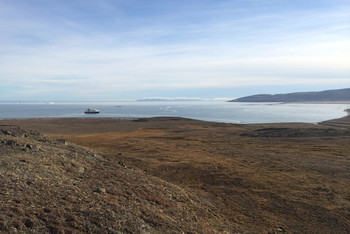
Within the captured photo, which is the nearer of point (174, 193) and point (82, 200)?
point (82, 200)

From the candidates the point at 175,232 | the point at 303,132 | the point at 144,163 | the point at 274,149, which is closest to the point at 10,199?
the point at 175,232

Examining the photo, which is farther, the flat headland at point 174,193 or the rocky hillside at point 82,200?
the flat headland at point 174,193

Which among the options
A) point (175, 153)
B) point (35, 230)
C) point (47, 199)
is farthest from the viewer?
point (175, 153)

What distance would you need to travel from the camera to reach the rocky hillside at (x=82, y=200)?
221 inches

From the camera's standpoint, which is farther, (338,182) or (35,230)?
(338,182)

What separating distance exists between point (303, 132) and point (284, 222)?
22.5 metres

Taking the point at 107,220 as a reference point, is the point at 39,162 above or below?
above

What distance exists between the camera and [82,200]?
6.86 meters

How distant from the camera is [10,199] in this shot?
236 inches

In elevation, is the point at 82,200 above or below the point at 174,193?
above

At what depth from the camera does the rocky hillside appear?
560cm

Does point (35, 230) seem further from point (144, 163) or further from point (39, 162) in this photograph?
point (144, 163)

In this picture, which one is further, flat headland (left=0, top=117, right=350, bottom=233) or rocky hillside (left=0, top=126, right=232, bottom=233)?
flat headland (left=0, top=117, right=350, bottom=233)

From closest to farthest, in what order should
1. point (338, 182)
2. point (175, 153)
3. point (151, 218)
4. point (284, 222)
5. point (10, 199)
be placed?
1. point (10, 199)
2. point (151, 218)
3. point (284, 222)
4. point (338, 182)
5. point (175, 153)
